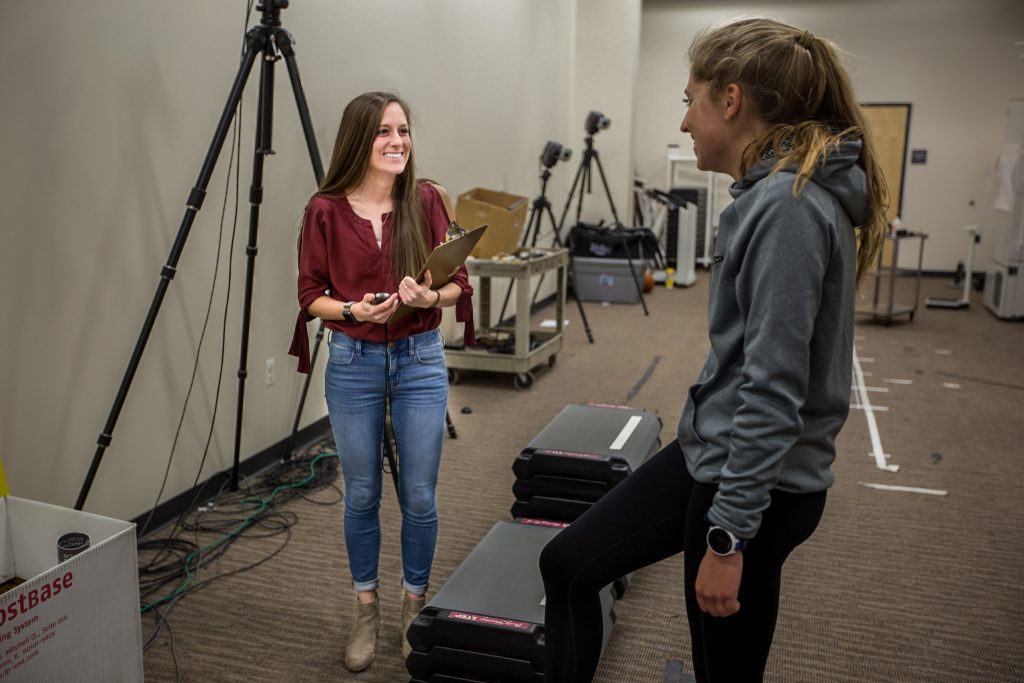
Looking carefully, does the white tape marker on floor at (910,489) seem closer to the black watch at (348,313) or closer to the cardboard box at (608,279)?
the black watch at (348,313)

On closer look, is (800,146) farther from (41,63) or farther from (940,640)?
(41,63)

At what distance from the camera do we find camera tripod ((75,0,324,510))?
2.31m

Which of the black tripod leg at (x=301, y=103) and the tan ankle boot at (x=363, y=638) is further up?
the black tripod leg at (x=301, y=103)

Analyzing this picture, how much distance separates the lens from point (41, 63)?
2.18 meters

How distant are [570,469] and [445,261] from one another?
2.86 feet

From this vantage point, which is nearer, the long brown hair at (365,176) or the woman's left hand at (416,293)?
the woman's left hand at (416,293)

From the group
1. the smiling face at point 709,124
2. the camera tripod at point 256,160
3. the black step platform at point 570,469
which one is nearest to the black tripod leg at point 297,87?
the camera tripod at point 256,160

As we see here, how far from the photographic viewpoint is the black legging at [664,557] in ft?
3.75

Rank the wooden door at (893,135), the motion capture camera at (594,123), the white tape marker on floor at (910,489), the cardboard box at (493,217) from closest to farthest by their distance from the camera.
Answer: the white tape marker on floor at (910,489)
the cardboard box at (493,217)
the motion capture camera at (594,123)
the wooden door at (893,135)

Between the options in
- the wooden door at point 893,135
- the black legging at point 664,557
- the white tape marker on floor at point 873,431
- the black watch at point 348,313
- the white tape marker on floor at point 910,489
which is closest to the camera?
the black legging at point 664,557

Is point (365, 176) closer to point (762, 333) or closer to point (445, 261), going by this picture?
point (445, 261)

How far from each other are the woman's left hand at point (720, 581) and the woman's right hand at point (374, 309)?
936mm

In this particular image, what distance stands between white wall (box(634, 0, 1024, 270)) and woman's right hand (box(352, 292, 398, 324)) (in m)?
7.74

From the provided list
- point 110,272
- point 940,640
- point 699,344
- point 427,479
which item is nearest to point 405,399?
point 427,479
